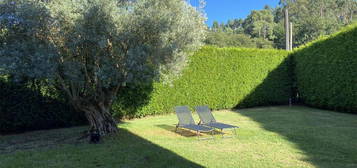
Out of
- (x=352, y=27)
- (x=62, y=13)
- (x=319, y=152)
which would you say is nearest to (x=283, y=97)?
(x=352, y=27)

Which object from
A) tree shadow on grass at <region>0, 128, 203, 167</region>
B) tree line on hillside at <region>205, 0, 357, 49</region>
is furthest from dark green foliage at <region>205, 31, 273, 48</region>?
tree shadow on grass at <region>0, 128, 203, 167</region>

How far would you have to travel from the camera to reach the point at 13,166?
4582 millimetres

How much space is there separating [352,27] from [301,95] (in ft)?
15.2

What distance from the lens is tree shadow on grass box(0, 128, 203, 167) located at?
465 cm

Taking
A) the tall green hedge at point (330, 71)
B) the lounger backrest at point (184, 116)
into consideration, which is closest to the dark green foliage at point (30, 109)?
the lounger backrest at point (184, 116)

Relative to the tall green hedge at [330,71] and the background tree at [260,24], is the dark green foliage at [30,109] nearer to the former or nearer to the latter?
the tall green hedge at [330,71]

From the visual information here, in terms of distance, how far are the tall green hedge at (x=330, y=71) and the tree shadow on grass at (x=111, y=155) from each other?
381 inches

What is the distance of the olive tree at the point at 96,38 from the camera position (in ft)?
17.3

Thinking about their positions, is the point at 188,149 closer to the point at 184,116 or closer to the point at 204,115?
the point at 184,116

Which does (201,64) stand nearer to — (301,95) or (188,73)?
(188,73)

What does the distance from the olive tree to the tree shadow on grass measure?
62.9 inches

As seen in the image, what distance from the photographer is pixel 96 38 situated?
541 cm

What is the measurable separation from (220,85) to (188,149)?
764 cm

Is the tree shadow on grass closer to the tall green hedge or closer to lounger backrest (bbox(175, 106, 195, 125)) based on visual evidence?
lounger backrest (bbox(175, 106, 195, 125))
